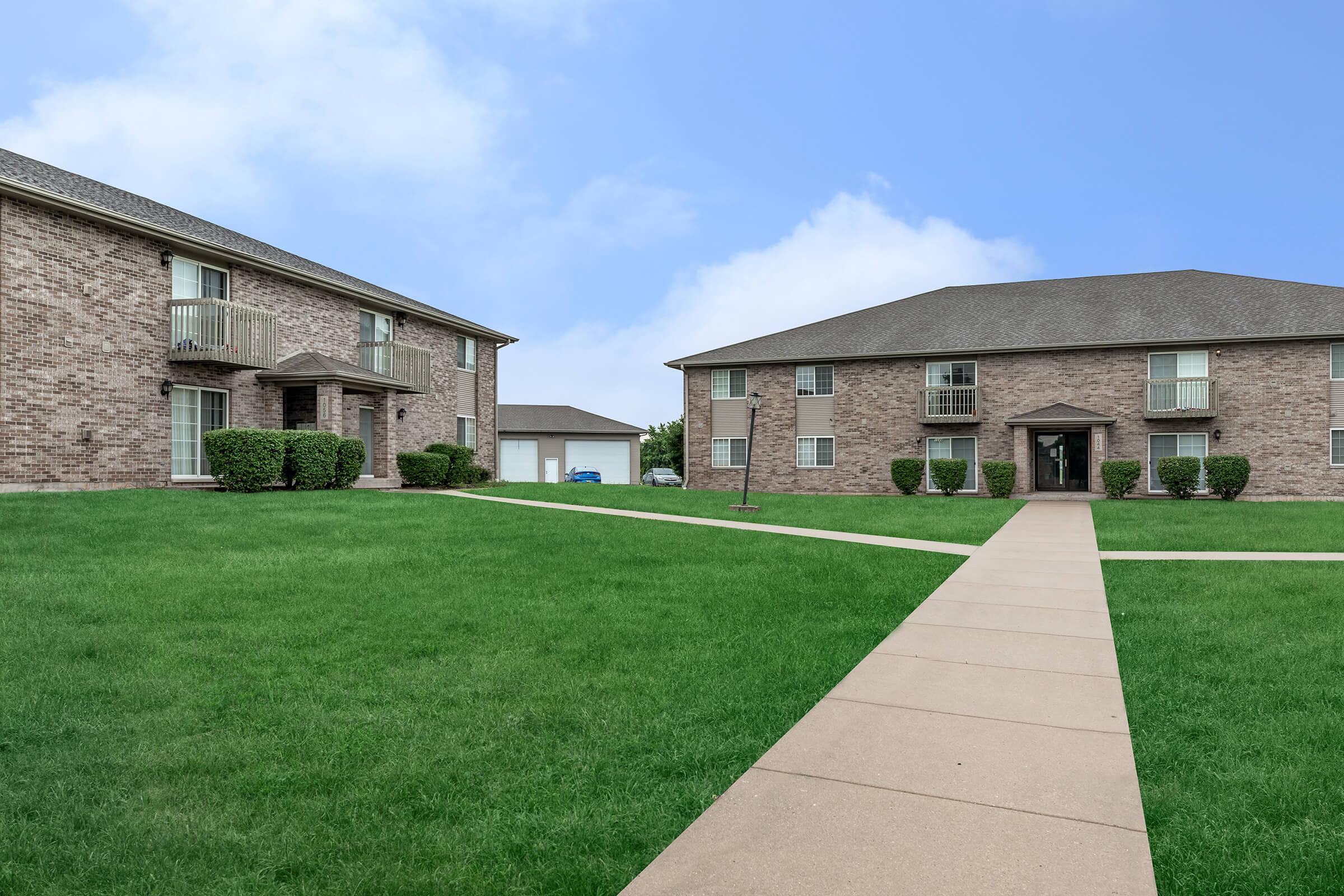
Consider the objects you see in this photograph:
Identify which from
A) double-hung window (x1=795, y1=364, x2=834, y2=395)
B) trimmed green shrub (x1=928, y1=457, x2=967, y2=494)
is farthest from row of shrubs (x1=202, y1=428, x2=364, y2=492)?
trimmed green shrub (x1=928, y1=457, x2=967, y2=494)

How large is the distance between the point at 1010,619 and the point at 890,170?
22.7m

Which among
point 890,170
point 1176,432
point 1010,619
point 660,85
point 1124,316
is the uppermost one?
point 660,85

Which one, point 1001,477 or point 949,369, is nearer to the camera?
point 1001,477

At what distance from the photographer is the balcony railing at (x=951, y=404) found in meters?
28.0

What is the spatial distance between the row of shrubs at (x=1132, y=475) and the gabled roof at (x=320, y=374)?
1793 cm

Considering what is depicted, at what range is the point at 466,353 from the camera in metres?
29.3

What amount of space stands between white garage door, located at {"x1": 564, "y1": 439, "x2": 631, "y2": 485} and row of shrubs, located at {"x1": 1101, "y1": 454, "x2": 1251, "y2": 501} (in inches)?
1025

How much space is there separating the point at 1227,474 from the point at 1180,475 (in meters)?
1.36

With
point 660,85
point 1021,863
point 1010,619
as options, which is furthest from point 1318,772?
point 660,85

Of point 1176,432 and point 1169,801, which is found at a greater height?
point 1176,432

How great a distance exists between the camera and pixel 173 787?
11.1 feet

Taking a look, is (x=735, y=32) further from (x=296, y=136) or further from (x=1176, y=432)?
(x=1176, y=432)

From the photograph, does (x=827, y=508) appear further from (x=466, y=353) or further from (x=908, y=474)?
(x=466, y=353)

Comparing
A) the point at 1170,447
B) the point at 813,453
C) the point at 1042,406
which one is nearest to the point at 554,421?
the point at 813,453
